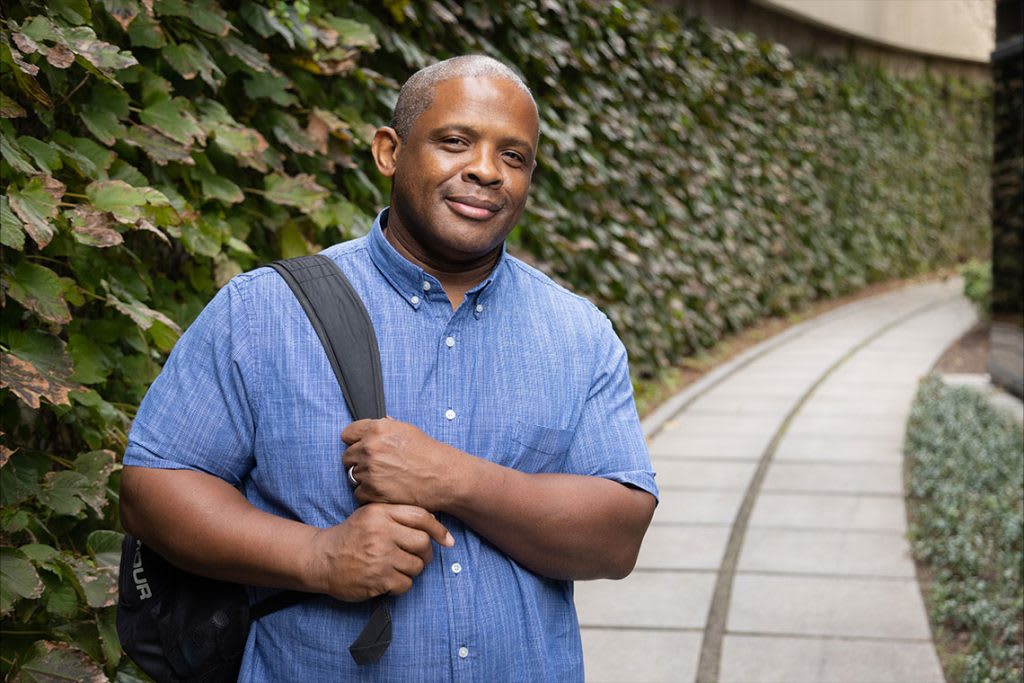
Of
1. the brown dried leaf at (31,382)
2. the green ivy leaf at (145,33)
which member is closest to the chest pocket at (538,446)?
the brown dried leaf at (31,382)

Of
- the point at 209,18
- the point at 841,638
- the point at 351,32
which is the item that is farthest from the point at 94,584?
the point at 841,638

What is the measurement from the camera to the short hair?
5.70ft

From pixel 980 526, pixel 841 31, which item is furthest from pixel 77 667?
pixel 841 31

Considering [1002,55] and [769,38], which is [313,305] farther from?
[769,38]

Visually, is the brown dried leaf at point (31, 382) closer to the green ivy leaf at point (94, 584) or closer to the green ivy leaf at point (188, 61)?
the green ivy leaf at point (94, 584)

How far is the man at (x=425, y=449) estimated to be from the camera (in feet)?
5.18

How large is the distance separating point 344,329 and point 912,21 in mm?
14294

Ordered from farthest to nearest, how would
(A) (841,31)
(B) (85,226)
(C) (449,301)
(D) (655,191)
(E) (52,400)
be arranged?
(A) (841,31)
(D) (655,191)
(B) (85,226)
(E) (52,400)
(C) (449,301)

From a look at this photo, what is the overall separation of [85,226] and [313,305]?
921 mm

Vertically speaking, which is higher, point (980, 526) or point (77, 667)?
point (77, 667)

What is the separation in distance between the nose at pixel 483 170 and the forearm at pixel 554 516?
407 mm

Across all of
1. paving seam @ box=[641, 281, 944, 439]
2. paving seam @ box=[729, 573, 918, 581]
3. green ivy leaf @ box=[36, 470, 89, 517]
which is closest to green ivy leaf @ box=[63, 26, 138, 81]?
green ivy leaf @ box=[36, 470, 89, 517]

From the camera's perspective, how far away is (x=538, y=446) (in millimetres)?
1735

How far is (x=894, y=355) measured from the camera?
913 centimetres
